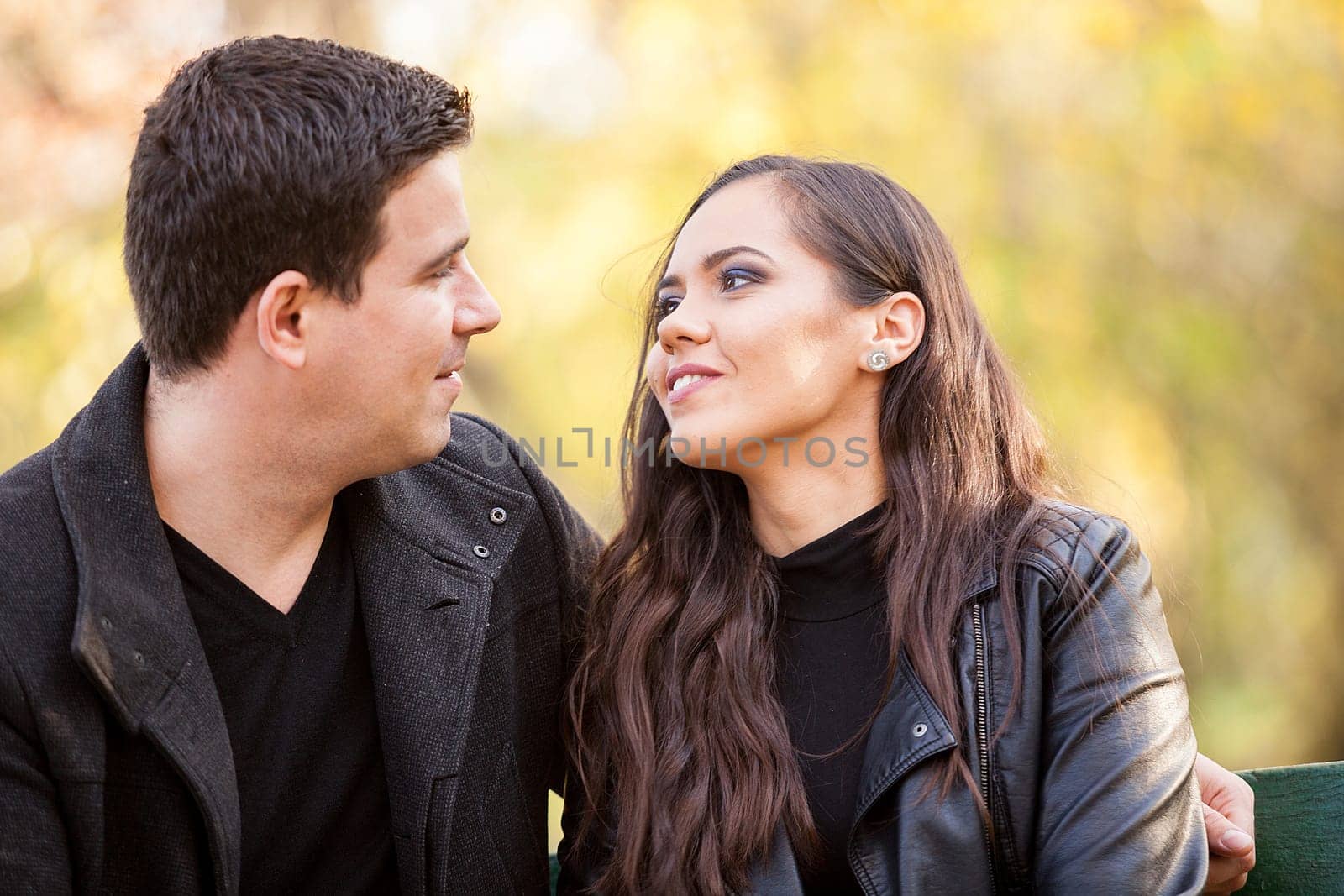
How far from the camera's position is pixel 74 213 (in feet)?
16.0

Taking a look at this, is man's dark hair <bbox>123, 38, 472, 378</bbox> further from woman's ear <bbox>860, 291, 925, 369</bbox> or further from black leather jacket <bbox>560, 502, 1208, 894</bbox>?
black leather jacket <bbox>560, 502, 1208, 894</bbox>

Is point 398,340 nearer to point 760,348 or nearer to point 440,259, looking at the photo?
point 440,259

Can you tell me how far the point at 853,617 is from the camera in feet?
8.93

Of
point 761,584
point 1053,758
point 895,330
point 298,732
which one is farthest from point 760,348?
point 298,732

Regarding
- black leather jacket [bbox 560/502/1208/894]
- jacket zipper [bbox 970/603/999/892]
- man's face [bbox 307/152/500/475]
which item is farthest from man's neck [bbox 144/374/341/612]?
jacket zipper [bbox 970/603/999/892]

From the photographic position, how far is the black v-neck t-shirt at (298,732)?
256 centimetres

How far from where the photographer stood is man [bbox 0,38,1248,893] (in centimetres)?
239

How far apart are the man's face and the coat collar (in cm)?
23

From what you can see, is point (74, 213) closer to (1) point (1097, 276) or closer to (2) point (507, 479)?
(2) point (507, 479)

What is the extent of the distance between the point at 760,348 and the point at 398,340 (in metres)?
0.72

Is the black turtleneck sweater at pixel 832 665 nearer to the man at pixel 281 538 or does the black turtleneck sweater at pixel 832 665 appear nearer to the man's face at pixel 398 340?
the man at pixel 281 538

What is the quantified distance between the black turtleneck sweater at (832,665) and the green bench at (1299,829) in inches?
30.2

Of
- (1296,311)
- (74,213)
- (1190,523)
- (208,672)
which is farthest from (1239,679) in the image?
(74,213)

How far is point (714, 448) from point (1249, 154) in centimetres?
316
